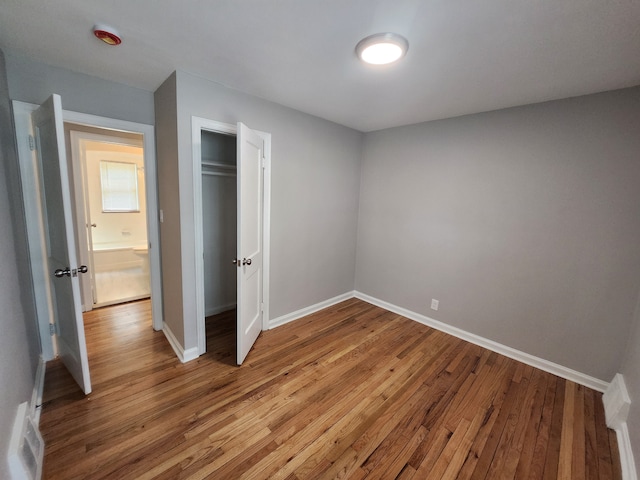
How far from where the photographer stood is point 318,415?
5.82 feet

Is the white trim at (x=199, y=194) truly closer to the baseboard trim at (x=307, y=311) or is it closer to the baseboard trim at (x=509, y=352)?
the baseboard trim at (x=307, y=311)

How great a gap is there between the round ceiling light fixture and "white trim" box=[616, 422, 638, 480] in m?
3.85

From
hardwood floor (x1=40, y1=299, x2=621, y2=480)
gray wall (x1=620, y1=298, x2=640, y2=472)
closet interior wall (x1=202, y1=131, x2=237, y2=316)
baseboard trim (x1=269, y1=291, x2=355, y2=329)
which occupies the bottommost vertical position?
hardwood floor (x1=40, y1=299, x2=621, y2=480)

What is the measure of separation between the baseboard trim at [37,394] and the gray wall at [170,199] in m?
0.90

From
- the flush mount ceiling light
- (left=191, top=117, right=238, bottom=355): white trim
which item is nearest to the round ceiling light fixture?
(left=191, top=117, right=238, bottom=355): white trim

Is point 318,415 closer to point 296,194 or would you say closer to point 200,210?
point 200,210

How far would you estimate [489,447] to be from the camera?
1604 millimetres

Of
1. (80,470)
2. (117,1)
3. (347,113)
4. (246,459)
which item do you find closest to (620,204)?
(347,113)

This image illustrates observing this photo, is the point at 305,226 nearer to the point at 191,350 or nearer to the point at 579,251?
the point at 191,350

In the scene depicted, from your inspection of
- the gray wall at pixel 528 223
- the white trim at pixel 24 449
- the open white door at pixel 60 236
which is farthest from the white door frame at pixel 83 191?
the gray wall at pixel 528 223

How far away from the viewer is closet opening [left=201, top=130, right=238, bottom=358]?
2928mm

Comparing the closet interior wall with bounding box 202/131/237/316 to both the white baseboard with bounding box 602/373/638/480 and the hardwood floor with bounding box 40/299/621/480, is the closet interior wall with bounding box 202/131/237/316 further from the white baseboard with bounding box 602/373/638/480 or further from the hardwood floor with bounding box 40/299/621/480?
the white baseboard with bounding box 602/373/638/480

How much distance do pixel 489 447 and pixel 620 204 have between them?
82.4 inches

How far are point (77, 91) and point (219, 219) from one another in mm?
1640
